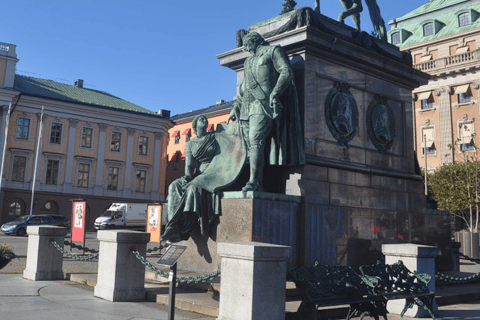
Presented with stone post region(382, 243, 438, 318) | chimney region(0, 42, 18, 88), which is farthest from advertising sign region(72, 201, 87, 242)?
chimney region(0, 42, 18, 88)

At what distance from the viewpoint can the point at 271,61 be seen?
9297 mm

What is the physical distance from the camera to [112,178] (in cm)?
5544

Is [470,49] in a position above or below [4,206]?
above

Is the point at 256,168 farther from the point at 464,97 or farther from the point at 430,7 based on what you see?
the point at 430,7

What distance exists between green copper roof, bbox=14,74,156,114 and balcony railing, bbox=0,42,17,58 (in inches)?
126

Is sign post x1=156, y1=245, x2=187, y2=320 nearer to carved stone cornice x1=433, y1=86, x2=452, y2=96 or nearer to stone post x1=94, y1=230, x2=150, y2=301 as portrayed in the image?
stone post x1=94, y1=230, x2=150, y2=301

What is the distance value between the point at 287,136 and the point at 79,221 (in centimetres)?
1041

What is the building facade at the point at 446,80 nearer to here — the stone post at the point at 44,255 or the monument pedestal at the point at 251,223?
the monument pedestal at the point at 251,223

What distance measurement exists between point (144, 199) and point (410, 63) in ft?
156

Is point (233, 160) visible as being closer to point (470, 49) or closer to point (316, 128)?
point (316, 128)

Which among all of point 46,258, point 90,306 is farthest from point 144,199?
point 90,306

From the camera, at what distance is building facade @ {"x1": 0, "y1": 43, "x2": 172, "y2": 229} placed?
49000 mm

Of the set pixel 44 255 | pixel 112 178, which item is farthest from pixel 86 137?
pixel 44 255

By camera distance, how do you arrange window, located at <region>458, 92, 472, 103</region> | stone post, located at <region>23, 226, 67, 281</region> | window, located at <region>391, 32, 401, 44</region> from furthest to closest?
1. window, located at <region>391, 32, 401, 44</region>
2. window, located at <region>458, 92, 472, 103</region>
3. stone post, located at <region>23, 226, 67, 281</region>
